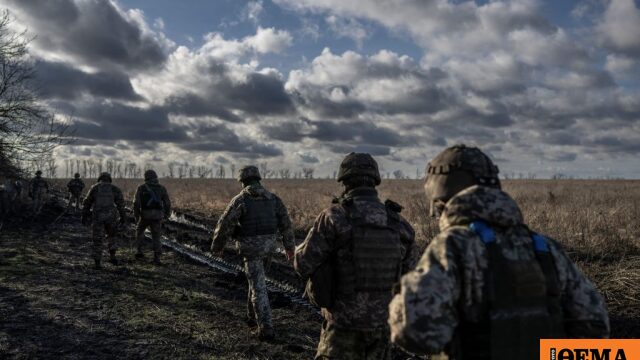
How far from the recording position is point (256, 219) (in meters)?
6.70

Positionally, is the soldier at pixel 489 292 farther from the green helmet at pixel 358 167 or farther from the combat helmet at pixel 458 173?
the green helmet at pixel 358 167

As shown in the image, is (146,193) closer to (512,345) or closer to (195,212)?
(512,345)

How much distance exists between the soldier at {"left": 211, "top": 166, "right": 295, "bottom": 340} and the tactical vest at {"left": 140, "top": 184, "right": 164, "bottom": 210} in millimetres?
6082

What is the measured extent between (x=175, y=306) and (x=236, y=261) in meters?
3.72

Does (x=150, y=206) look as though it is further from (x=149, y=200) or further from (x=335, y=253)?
(x=335, y=253)

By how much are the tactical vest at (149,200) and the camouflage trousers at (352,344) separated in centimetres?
907

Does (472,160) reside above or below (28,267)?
above

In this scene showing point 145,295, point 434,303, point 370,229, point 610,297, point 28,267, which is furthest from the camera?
point 28,267

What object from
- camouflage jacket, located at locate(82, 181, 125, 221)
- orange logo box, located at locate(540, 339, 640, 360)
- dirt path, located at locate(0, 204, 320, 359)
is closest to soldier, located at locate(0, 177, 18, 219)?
dirt path, located at locate(0, 204, 320, 359)

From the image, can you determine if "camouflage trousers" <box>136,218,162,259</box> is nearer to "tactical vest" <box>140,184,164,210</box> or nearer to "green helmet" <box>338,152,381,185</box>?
"tactical vest" <box>140,184,164,210</box>

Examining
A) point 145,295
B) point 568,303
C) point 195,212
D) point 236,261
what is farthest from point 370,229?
point 195,212

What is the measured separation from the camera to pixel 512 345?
251 cm

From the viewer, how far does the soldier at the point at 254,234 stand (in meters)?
6.55

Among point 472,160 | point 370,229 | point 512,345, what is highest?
point 472,160
